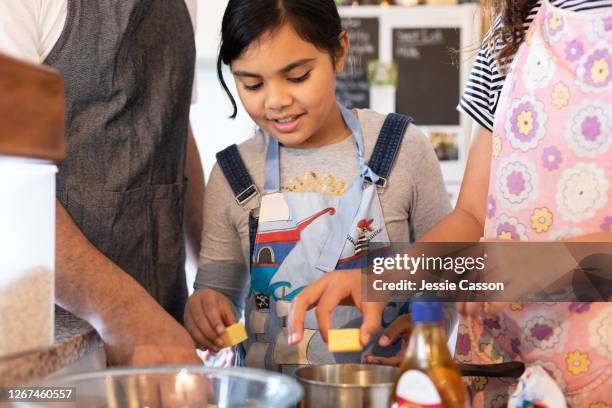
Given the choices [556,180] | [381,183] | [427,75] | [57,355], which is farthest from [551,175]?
[427,75]

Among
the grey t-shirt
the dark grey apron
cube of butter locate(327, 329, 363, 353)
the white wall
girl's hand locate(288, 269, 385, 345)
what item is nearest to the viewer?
cube of butter locate(327, 329, 363, 353)

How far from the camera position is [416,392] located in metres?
0.77

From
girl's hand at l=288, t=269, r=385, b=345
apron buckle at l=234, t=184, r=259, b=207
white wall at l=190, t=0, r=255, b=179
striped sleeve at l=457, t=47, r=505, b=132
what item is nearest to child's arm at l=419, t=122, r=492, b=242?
striped sleeve at l=457, t=47, r=505, b=132

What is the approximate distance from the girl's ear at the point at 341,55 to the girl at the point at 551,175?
41 cm

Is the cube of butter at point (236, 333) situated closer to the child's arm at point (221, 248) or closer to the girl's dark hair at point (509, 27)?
the child's arm at point (221, 248)

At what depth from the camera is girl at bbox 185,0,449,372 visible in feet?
4.90

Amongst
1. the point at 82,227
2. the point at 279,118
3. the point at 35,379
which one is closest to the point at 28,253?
the point at 35,379

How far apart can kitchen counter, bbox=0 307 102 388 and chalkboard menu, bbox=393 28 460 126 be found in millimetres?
2952

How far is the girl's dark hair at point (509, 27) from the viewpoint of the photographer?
4.16 feet

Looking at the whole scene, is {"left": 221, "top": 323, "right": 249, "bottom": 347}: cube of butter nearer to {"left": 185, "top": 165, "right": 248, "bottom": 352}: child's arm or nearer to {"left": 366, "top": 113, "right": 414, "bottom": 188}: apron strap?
{"left": 185, "top": 165, "right": 248, "bottom": 352}: child's arm

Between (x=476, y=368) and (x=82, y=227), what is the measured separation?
0.81 metres

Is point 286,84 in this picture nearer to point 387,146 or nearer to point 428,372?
point 387,146

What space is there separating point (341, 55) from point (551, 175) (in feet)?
2.03

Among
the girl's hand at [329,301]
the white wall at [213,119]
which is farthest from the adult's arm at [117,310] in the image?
the white wall at [213,119]
